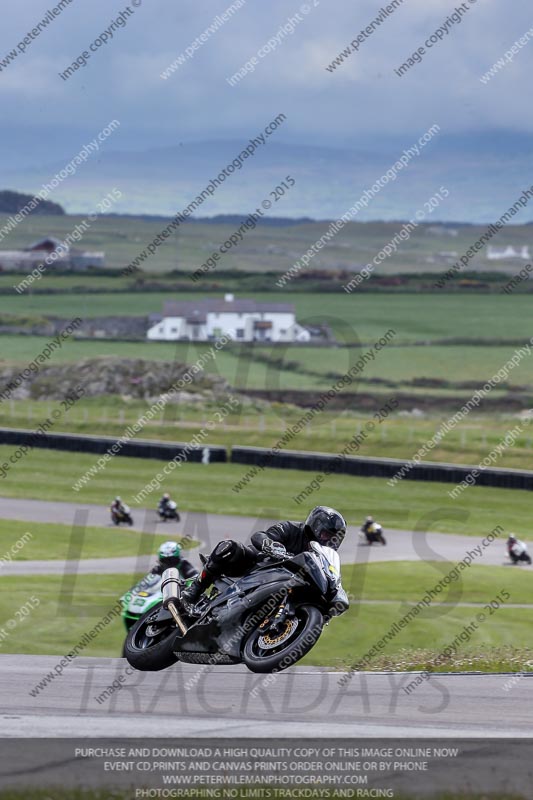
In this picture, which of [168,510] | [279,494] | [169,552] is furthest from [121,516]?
[169,552]

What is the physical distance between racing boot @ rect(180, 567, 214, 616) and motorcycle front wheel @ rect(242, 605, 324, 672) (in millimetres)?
1213

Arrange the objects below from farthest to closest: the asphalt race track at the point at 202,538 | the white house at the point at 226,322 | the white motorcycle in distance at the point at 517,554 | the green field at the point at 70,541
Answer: the white house at the point at 226,322, the white motorcycle in distance at the point at 517,554, the green field at the point at 70,541, the asphalt race track at the point at 202,538

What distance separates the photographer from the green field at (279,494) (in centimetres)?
4088

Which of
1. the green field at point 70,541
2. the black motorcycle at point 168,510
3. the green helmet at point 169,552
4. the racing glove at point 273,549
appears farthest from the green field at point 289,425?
the racing glove at point 273,549

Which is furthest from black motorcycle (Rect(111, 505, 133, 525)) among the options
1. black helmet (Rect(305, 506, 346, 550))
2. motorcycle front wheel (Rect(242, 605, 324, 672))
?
motorcycle front wheel (Rect(242, 605, 324, 672))

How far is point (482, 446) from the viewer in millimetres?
52969

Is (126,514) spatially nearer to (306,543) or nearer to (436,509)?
(436,509)

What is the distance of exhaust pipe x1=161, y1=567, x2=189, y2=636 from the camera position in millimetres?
12516

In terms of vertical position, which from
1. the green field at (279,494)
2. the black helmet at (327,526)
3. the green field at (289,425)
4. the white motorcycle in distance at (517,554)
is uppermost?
the green field at (289,425)

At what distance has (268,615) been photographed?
11.7m

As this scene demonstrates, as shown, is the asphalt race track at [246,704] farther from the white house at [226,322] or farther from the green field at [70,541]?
the white house at [226,322]

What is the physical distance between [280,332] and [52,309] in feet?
78.4

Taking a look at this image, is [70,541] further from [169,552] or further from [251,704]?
[251,704]

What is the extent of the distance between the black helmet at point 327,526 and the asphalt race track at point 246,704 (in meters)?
1.82
